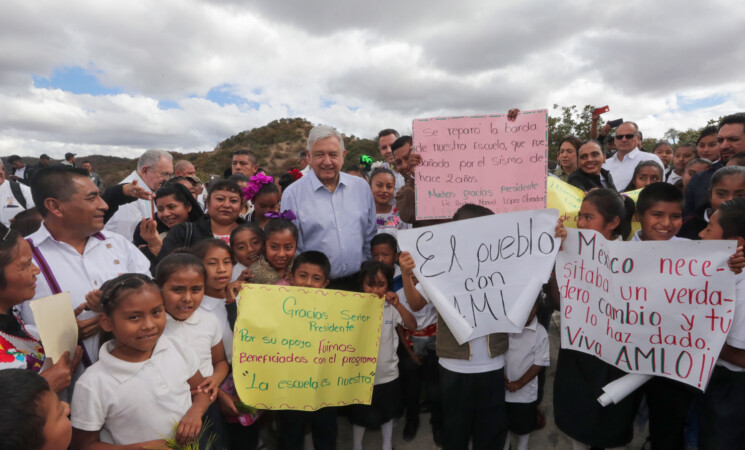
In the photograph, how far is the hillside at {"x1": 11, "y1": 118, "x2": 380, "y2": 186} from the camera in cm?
3416

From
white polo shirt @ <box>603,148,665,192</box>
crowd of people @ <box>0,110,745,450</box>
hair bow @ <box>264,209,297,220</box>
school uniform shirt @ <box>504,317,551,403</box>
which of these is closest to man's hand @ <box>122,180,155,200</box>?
crowd of people @ <box>0,110,745,450</box>

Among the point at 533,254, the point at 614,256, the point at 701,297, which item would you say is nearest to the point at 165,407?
the point at 533,254

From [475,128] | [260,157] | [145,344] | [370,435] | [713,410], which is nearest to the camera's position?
[145,344]

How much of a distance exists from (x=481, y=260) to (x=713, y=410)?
5.26 ft

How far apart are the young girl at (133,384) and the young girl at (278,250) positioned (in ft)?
3.37

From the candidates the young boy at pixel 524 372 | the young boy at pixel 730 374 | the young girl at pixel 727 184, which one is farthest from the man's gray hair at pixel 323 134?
the young girl at pixel 727 184

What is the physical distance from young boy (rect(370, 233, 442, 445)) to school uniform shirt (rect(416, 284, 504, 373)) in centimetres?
54

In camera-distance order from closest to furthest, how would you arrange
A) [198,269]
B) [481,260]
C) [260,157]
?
[198,269] → [481,260] → [260,157]

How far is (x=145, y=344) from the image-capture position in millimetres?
2105

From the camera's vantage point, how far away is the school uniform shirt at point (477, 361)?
2.72 m

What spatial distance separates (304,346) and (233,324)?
0.56 meters

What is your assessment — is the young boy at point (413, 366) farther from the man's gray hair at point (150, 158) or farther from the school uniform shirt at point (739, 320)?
the man's gray hair at point (150, 158)

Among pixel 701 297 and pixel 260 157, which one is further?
pixel 260 157

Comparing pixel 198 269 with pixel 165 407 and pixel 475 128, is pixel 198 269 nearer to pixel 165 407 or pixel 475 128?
pixel 165 407
